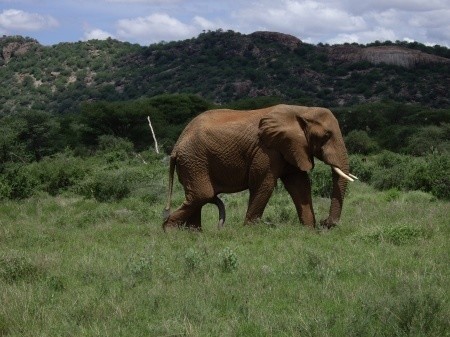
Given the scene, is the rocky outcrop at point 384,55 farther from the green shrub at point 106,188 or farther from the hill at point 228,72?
the green shrub at point 106,188

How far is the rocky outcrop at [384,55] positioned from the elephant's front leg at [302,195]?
64466 millimetres

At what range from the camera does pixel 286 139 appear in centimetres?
1095

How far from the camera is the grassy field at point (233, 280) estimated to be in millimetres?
5520

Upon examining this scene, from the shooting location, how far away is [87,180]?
20.0 meters

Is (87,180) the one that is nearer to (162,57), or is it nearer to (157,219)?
(157,219)

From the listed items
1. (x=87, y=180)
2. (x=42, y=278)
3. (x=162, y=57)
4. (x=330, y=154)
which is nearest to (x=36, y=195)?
(x=87, y=180)

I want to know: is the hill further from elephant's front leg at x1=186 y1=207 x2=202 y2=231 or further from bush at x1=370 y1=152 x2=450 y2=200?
elephant's front leg at x1=186 y1=207 x2=202 y2=231

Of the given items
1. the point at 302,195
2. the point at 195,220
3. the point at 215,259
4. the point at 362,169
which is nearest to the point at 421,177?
the point at 362,169

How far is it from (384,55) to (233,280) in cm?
7331

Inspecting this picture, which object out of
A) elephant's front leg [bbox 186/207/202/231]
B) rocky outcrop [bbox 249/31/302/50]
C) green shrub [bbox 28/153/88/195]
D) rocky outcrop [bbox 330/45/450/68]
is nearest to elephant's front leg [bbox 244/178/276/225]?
elephant's front leg [bbox 186/207/202/231]

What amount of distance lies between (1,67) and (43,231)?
269 feet

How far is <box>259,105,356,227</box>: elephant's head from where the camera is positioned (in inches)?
431

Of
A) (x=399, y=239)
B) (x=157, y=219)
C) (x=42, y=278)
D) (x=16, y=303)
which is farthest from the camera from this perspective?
(x=157, y=219)

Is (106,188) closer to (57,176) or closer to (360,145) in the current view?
(57,176)
